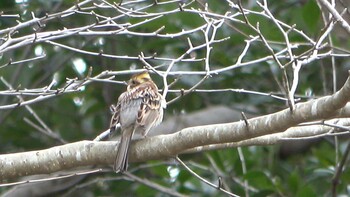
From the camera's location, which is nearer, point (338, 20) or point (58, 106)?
point (338, 20)

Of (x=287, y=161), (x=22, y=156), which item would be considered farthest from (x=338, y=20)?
(x=287, y=161)

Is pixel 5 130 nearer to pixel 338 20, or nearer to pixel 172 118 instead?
pixel 172 118

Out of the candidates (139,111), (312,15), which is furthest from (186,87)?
(139,111)

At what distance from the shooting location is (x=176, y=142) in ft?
17.1

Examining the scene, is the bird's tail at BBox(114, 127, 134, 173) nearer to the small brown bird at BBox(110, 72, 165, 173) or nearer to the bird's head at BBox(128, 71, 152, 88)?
the small brown bird at BBox(110, 72, 165, 173)

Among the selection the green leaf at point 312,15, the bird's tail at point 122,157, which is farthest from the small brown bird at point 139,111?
the green leaf at point 312,15

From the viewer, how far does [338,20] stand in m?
4.78

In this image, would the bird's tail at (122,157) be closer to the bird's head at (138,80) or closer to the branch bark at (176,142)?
the branch bark at (176,142)

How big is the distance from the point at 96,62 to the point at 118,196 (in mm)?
1213

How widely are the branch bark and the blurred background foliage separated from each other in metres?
2.51

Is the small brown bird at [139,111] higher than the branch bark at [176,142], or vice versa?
the branch bark at [176,142]

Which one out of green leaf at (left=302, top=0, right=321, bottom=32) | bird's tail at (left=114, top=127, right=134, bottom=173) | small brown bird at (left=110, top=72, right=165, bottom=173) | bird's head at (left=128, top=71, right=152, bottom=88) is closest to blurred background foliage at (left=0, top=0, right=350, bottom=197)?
green leaf at (left=302, top=0, right=321, bottom=32)

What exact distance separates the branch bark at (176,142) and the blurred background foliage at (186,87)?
8.25 feet

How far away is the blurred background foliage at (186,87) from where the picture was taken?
8078 millimetres
